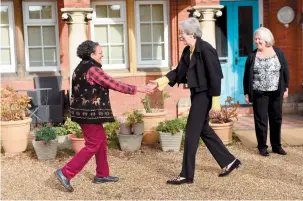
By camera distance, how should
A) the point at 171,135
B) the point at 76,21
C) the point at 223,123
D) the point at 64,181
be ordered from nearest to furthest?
the point at 64,181 < the point at 171,135 < the point at 223,123 < the point at 76,21

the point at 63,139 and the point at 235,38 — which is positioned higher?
the point at 235,38

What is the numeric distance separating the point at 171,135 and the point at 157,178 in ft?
4.51

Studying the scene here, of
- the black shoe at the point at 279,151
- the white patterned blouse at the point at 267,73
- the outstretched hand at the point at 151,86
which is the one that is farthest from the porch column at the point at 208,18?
the outstretched hand at the point at 151,86

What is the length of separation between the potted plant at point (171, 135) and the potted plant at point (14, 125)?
2.07 m

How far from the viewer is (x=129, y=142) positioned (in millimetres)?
7355

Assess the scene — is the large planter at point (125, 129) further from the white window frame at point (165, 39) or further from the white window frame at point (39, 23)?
the white window frame at point (39, 23)

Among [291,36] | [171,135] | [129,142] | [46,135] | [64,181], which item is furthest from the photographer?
[291,36]

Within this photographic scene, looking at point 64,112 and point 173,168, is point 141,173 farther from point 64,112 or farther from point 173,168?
point 64,112

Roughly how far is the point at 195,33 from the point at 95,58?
1163mm

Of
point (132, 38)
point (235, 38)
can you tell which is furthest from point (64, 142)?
point (235, 38)

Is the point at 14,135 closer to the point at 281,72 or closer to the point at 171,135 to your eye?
the point at 171,135

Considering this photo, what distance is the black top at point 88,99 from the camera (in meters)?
5.39

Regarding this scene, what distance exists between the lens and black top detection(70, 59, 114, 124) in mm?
5395

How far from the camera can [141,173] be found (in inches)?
245
